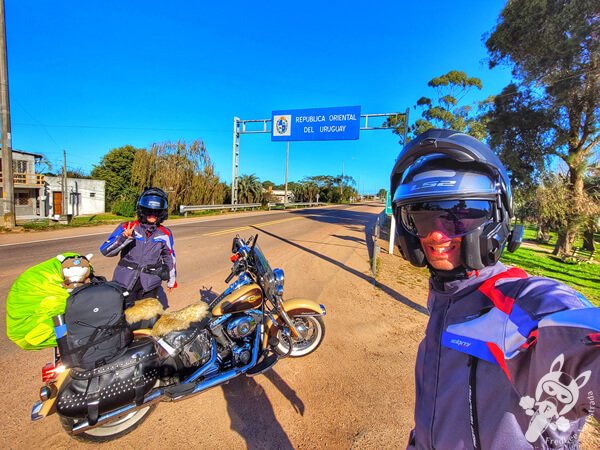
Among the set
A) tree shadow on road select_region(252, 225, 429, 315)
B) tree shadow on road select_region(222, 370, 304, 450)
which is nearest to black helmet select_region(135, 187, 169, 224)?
tree shadow on road select_region(222, 370, 304, 450)

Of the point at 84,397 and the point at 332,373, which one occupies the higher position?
the point at 84,397

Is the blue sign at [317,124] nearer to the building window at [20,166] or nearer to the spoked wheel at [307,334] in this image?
the spoked wheel at [307,334]

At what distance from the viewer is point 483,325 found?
0.76m

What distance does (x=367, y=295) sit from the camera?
5.39 m

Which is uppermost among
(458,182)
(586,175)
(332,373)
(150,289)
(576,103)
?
(576,103)

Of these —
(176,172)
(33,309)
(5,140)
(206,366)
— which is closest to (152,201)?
(33,309)

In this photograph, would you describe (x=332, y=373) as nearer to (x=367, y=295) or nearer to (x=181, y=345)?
(x=181, y=345)

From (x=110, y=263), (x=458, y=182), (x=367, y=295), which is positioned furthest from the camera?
(x=110, y=263)

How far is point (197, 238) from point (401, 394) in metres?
9.53

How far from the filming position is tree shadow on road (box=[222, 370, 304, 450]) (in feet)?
6.70

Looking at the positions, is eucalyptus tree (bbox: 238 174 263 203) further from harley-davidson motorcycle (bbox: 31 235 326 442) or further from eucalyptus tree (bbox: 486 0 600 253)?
harley-davidson motorcycle (bbox: 31 235 326 442)

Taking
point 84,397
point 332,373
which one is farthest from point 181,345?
point 332,373

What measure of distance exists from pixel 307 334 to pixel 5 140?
15427mm

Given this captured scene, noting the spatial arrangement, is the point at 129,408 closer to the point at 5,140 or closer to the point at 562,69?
the point at 5,140
